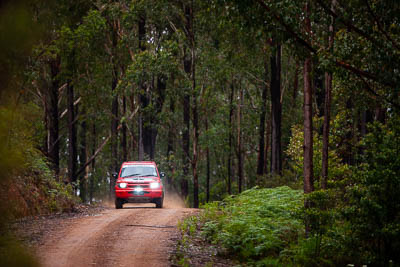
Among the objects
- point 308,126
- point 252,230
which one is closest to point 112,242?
point 252,230

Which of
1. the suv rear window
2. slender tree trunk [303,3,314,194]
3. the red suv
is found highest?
slender tree trunk [303,3,314,194]

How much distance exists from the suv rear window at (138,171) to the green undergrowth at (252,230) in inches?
147

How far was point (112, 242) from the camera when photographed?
1077 cm

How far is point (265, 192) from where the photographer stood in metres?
19.1

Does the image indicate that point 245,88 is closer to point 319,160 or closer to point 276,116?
point 276,116

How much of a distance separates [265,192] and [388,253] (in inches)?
343

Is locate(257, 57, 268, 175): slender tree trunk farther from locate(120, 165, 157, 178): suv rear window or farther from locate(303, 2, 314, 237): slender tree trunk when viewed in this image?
locate(303, 2, 314, 237): slender tree trunk

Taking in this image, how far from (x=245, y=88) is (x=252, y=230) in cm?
2928

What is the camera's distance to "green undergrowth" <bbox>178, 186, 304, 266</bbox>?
10.7m

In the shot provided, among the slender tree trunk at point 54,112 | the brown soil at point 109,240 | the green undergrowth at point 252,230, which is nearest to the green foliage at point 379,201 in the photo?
the green undergrowth at point 252,230

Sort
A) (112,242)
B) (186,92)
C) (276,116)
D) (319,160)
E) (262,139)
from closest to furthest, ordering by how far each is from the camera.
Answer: (112,242) < (319,160) < (276,116) < (186,92) < (262,139)

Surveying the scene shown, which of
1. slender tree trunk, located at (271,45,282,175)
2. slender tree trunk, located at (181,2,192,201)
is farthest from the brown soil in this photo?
slender tree trunk, located at (181,2,192,201)

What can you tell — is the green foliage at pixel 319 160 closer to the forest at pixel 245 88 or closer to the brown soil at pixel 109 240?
the forest at pixel 245 88

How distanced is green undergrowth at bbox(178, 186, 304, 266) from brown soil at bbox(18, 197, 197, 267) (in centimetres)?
55
